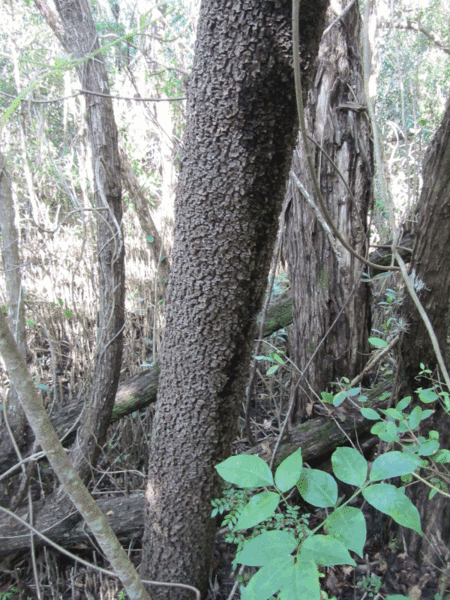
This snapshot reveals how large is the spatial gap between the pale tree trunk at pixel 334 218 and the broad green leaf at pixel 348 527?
4.20ft

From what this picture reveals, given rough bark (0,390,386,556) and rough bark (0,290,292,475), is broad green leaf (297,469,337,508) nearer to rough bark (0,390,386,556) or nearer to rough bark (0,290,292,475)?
rough bark (0,390,386,556)

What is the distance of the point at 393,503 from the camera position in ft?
2.10

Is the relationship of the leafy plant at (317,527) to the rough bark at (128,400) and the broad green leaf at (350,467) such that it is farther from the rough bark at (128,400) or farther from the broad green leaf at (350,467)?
the rough bark at (128,400)

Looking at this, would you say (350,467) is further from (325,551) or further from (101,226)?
(101,226)

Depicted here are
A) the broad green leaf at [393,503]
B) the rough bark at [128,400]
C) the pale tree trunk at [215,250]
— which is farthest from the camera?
the rough bark at [128,400]

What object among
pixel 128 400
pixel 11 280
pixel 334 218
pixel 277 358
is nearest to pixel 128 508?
pixel 128 400

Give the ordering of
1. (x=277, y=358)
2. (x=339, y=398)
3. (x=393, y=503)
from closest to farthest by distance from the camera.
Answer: (x=393, y=503) → (x=339, y=398) → (x=277, y=358)

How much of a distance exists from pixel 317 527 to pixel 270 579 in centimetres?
9

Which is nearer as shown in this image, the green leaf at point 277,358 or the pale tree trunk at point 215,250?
the pale tree trunk at point 215,250

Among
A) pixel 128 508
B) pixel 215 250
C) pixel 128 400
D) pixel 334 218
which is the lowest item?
pixel 128 508

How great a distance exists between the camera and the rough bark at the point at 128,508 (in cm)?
178

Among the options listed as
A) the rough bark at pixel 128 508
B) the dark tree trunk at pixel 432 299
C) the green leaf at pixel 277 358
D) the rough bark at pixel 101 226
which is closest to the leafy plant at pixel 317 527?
the green leaf at pixel 277 358

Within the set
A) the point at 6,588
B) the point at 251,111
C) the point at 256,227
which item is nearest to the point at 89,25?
the point at 251,111

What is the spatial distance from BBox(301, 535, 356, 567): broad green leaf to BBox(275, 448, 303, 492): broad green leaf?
9 cm
